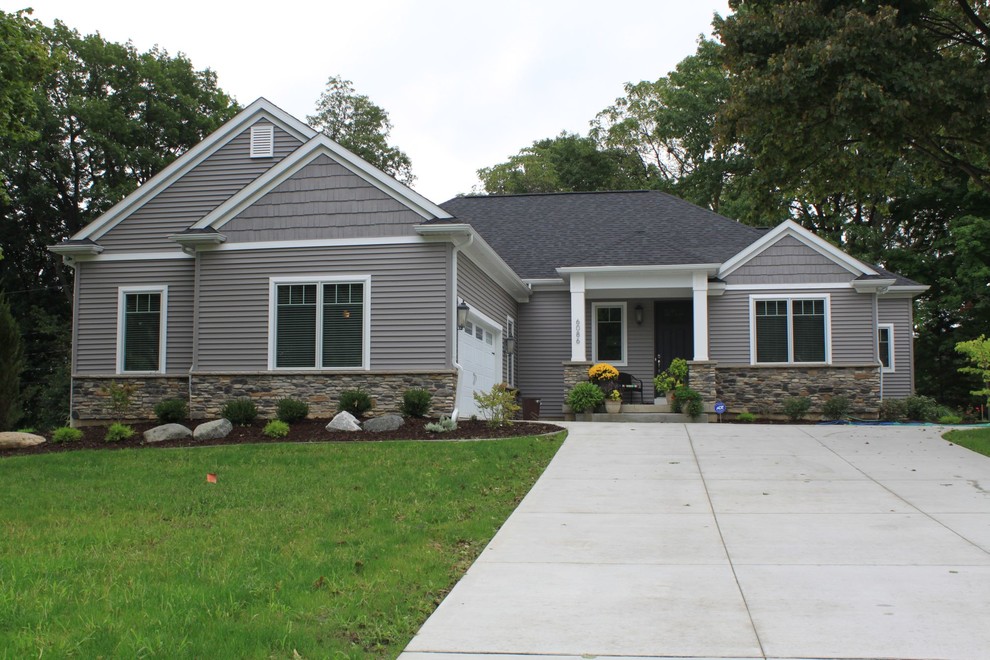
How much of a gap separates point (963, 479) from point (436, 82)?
46.4 ft

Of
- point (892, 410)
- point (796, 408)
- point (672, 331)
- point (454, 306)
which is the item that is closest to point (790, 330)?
point (796, 408)

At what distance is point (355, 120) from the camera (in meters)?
42.1

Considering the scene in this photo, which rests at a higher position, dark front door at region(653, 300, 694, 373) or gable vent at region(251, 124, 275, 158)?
gable vent at region(251, 124, 275, 158)

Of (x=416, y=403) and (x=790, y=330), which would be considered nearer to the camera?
(x=416, y=403)

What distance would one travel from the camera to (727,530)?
7.13 metres

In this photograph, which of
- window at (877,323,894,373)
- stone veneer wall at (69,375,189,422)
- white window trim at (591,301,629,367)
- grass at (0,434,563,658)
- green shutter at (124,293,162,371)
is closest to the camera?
grass at (0,434,563,658)

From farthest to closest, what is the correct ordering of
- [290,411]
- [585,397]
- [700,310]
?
[700,310], [585,397], [290,411]

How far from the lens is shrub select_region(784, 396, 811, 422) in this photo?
60.4 feet

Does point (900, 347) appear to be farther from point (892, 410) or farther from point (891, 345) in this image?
point (892, 410)

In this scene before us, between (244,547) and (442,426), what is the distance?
24.2 feet

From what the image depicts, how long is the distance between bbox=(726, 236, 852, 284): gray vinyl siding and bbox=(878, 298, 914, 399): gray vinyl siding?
12.6ft

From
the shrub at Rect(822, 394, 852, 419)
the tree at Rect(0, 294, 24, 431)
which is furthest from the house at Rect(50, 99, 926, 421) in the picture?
the tree at Rect(0, 294, 24, 431)

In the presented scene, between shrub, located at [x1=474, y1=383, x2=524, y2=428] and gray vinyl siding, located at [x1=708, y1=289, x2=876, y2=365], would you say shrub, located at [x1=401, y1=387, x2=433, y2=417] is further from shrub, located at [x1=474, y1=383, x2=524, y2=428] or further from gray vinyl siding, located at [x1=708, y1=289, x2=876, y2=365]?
gray vinyl siding, located at [x1=708, y1=289, x2=876, y2=365]

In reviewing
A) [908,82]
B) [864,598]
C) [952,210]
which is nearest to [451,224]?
[908,82]
